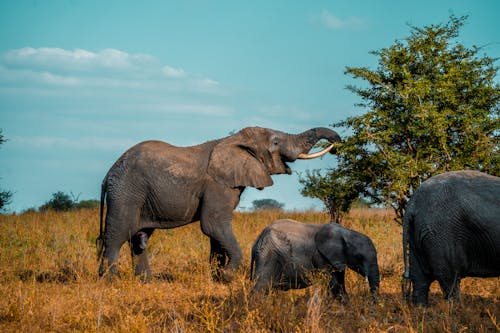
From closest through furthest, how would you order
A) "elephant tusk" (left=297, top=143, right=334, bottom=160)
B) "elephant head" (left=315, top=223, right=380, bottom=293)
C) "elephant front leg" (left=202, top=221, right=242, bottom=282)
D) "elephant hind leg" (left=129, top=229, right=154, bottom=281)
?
1. "elephant head" (left=315, top=223, right=380, bottom=293)
2. "elephant front leg" (left=202, top=221, right=242, bottom=282)
3. "elephant hind leg" (left=129, top=229, right=154, bottom=281)
4. "elephant tusk" (left=297, top=143, right=334, bottom=160)

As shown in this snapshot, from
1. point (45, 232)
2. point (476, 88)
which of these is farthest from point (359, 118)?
point (45, 232)

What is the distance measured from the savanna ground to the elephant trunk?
2.20 metres

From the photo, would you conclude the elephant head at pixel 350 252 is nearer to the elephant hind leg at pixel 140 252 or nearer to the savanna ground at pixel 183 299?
the savanna ground at pixel 183 299

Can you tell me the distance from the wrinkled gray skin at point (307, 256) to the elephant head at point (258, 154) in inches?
102

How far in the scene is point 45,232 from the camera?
1496 cm

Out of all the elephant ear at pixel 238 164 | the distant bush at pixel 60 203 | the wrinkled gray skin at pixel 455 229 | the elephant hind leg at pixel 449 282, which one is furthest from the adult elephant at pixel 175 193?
the distant bush at pixel 60 203

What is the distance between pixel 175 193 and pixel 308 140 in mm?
2618

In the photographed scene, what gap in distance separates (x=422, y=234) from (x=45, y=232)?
10.1 m

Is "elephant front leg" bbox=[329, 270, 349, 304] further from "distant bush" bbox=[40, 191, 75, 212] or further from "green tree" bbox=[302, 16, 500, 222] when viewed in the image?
"distant bush" bbox=[40, 191, 75, 212]

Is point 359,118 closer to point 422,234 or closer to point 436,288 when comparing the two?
point 436,288

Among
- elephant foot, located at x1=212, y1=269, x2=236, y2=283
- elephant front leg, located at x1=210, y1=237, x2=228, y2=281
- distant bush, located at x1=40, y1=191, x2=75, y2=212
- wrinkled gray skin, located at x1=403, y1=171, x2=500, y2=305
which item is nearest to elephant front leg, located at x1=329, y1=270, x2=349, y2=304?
wrinkled gray skin, located at x1=403, y1=171, x2=500, y2=305

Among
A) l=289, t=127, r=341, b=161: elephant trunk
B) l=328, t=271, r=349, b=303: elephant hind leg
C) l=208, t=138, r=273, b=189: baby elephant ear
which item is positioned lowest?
l=328, t=271, r=349, b=303: elephant hind leg

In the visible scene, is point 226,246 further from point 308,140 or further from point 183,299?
point 308,140

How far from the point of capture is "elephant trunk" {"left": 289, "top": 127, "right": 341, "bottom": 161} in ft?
37.2
